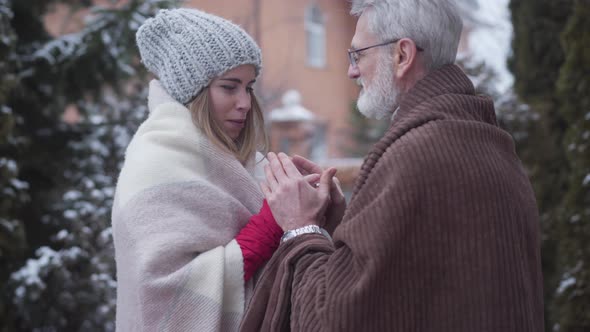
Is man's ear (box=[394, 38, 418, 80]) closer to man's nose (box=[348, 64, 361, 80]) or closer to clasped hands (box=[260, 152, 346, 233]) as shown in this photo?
man's nose (box=[348, 64, 361, 80])

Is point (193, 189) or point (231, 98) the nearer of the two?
point (193, 189)

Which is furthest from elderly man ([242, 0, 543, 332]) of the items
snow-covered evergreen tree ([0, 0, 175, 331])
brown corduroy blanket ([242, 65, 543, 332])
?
snow-covered evergreen tree ([0, 0, 175, 331])

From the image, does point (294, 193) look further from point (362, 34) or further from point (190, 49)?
point (190, 49)

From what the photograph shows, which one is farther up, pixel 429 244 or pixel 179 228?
pixel 429 244

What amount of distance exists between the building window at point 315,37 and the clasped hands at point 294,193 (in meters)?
14.6

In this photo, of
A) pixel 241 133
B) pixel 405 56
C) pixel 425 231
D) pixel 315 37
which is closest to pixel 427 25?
pixel 405 56

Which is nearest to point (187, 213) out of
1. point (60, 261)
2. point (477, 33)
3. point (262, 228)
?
point (262, 228)

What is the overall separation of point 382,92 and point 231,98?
63 cm

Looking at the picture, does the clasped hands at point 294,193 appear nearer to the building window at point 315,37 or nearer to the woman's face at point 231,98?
the woman's face at point 231,98

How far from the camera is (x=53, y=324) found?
5.02 m

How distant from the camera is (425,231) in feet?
5.61

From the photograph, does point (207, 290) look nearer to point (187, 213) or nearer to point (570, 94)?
point (187, 213)

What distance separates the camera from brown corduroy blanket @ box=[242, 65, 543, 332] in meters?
1.69

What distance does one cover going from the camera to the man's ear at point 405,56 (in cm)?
195
